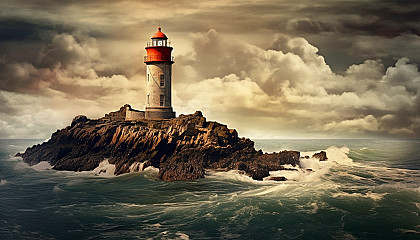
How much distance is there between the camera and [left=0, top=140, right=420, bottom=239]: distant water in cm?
2120

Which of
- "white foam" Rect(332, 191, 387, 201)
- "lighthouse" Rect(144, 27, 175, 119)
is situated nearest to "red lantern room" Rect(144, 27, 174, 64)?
"lighthouse" Rect(144, 27, 175, 119)

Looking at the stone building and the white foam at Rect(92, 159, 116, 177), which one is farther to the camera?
the stone building

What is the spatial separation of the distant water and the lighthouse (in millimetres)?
11874

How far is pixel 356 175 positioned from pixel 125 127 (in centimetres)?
2049

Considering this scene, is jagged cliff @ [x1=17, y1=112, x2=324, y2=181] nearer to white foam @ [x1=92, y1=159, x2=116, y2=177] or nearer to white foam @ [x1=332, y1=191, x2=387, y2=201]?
white foam @ [x1=92, y1=159, x2=116, y2=177]

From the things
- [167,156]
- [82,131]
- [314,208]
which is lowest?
[314,208]

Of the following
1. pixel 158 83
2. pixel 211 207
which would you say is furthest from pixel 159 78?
pixel 211 207

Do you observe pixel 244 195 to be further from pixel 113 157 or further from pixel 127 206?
pixel 113 157

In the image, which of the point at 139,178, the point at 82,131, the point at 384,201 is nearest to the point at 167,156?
the point at 139,178

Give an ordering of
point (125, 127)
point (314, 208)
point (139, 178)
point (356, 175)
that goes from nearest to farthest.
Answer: point (314, 208) → point (139, 178) → point (356, 175) → point (125, 127)

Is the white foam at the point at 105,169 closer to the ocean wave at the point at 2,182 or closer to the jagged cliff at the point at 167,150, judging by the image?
the jagged cliff at the point at 167,150

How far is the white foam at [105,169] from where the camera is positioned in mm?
37750

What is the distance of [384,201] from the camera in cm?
2734

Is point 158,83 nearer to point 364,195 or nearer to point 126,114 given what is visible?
point 126,114
